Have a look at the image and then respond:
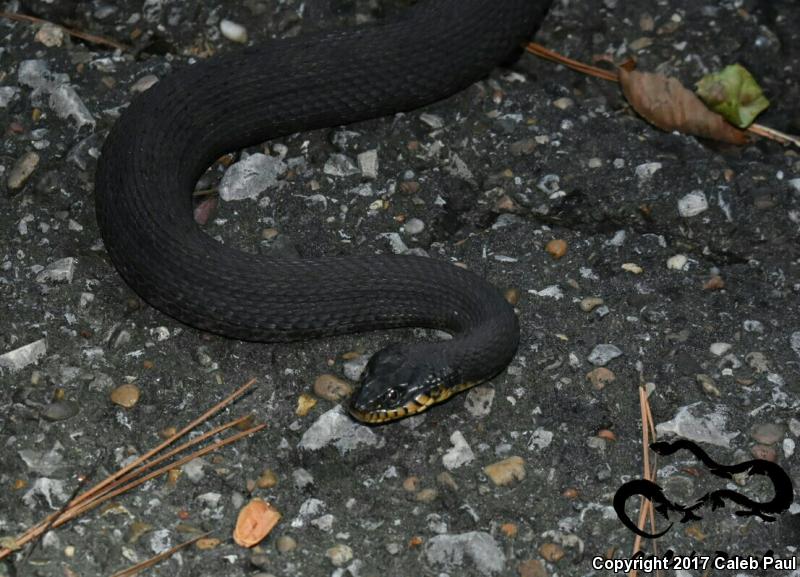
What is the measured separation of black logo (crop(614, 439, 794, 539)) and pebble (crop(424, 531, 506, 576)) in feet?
1.32

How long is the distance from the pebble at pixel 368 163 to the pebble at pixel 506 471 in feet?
4.38

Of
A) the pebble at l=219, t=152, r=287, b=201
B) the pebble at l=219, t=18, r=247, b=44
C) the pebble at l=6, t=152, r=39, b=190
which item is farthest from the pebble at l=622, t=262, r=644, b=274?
the pebble at l=6, t=152, r=39, b=190

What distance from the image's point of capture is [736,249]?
3982 millimetres

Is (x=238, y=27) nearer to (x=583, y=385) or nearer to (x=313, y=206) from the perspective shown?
(x=313, y=206)

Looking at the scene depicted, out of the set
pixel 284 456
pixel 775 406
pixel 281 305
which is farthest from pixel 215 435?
pixel 775 406

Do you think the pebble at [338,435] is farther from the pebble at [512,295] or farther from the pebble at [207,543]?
the pebble at [512,295]

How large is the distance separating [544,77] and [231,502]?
7.50 ft

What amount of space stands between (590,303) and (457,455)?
30.9 inches

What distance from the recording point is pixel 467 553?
3158mm

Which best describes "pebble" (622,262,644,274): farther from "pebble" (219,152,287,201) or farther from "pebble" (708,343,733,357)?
"pebble" (219,152,287,201)

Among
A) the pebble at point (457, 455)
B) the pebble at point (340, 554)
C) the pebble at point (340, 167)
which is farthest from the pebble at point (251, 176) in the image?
the pebble at point (340, 554)

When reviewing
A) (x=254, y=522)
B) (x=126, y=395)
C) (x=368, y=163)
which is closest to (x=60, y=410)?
(x=126, y=395)

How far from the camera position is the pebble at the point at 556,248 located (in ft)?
13.0

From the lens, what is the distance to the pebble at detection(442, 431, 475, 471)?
11.2 ft
